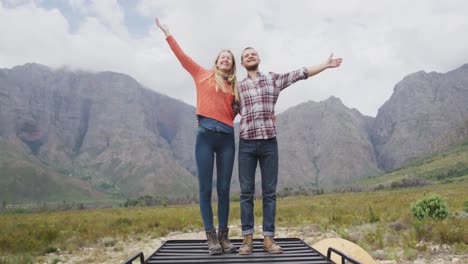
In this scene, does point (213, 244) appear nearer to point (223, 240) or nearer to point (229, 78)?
point (223, 240)

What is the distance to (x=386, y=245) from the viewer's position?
38.4 feet

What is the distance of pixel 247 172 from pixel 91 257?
9037 mm

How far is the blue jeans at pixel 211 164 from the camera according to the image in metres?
5.54

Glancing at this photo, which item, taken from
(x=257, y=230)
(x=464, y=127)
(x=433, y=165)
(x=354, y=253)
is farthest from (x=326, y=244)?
(x=464, y=127)

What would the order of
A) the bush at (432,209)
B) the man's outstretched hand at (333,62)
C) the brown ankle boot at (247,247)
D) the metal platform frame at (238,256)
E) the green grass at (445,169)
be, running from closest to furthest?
the metal platform frame at (238,256) < the brown ankle boot at (247,247) < the man's outstretched hand at (333,62) < the bush at (432,209) < the green grass at (445,169)

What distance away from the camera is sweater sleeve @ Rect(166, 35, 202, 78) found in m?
6.00

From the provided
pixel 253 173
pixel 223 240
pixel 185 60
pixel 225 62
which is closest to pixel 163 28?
pixel 185 60

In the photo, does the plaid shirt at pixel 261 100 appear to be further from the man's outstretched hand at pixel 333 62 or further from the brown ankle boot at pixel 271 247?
the brown ankle boot at pixel 271 247

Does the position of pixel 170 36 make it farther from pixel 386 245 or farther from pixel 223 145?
pixel 386 245

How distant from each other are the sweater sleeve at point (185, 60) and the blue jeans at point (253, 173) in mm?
1296

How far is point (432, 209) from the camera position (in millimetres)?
14797

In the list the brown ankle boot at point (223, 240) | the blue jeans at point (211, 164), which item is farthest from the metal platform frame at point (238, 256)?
the blue jeans at point (211, 164)

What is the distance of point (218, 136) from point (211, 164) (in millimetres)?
416

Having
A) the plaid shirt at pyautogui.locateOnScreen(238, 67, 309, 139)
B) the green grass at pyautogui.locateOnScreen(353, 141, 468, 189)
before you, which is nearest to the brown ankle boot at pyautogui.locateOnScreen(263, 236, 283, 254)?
the plaid shirt at pyautogui.locateOnScreen(238, 67, 309, 139)
